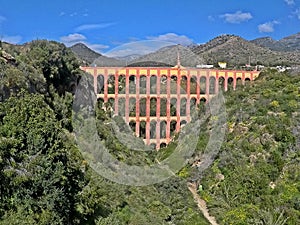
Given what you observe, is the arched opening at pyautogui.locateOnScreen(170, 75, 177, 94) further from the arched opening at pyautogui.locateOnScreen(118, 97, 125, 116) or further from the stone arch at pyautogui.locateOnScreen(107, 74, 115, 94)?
the stone arch at pyautogui.locateOnScreen(107, 74, 115, 94)

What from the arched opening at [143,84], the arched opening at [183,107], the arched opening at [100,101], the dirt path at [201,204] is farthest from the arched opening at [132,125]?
the dirt path at [201,204]

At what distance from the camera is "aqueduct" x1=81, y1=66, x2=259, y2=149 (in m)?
35.5

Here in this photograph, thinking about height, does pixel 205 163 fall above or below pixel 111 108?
below

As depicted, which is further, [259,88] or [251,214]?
[259,88]

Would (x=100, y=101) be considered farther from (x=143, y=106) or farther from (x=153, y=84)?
(x=153, y=84)

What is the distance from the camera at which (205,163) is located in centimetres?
2434

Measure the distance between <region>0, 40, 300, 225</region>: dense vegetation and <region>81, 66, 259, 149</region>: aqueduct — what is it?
10.1 ft

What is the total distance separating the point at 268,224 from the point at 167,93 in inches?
809

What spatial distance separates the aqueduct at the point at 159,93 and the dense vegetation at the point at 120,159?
306 cm

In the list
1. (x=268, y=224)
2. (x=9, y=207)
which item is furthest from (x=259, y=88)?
(x=9, y=207)

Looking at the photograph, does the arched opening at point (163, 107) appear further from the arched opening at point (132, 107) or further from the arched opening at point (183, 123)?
the arched opening at point (132, 107)

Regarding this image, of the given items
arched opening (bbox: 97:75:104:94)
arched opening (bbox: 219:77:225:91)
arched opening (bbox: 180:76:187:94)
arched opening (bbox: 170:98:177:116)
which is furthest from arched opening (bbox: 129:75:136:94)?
arched opening (bbox: 219:77:225:91)

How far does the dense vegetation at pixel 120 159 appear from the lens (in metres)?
11.2

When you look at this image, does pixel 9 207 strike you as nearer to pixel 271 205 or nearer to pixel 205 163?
pixel 271 205
